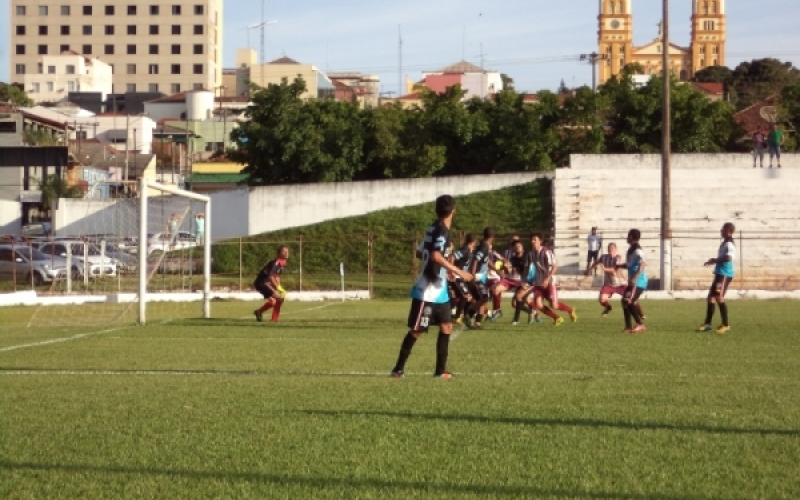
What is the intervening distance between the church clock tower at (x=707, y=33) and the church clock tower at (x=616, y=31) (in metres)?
10.5

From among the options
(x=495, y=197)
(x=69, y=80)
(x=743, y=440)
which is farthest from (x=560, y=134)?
(x=69, y=80)

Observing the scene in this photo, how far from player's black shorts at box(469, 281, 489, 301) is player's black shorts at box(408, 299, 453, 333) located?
8496 mm

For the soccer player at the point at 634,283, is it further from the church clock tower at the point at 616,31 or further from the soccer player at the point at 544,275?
the church clock tower at the point at 616,31

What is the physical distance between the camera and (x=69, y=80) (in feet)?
397

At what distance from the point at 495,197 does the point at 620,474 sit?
4796cm

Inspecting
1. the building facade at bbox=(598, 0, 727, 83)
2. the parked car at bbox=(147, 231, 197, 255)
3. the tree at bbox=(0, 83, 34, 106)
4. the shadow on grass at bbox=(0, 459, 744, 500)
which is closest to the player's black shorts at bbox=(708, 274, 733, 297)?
the shadow on grass at bbox=(0, 459, 744, 500)

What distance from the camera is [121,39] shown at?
13350 cm

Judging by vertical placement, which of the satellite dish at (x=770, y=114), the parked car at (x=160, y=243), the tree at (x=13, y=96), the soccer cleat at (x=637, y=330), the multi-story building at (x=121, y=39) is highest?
the multi-story building at (x=121, y=39)

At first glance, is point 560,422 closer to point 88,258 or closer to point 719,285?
point 719,285

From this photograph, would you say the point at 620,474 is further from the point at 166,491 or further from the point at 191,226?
the point at 191,226

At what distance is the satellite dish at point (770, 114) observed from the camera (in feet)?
210

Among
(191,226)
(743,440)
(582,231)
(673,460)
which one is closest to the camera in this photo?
(673,460)

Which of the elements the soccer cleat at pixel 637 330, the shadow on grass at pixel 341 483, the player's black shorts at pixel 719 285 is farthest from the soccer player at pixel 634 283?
the shadow on grass at pixel 341 483

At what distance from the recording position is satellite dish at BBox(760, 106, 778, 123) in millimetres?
64125
